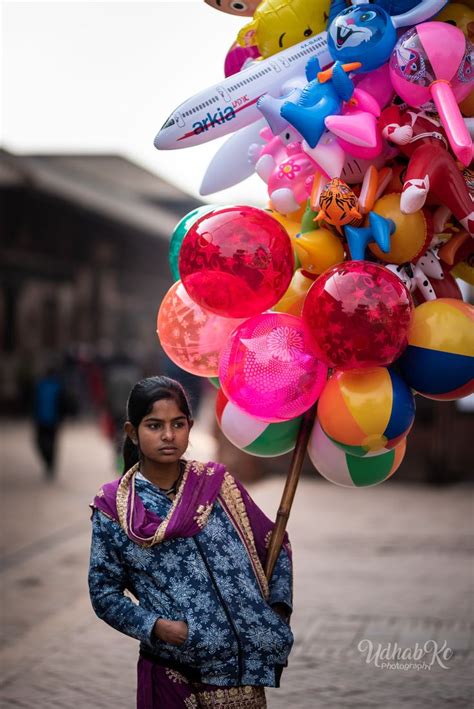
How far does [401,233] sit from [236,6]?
3.63ft

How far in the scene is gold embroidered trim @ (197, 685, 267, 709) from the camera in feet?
9.39

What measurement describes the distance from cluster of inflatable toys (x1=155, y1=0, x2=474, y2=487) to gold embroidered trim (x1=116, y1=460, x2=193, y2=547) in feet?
1.08

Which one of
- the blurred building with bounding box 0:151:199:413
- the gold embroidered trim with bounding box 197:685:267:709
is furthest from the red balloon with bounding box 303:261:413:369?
the blurred building with bounding box 0:151:199:413

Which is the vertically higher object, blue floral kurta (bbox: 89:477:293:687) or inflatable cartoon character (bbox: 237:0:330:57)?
inflatable cartoon character (bbox: 237:0:330:57)

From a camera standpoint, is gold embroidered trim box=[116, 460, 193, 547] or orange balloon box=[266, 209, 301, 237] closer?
gold embroidered trim box=[116, 460, 193, 547]

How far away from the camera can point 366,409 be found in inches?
116

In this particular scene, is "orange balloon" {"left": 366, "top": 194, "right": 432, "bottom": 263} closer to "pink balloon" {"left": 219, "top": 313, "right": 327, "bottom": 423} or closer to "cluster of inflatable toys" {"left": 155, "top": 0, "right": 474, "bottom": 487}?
"cluster of inflatable toys" {"left": 155, "top": 0, "right": 474, "bottom": 487}

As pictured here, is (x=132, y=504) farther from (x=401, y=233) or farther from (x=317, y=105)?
(x=317, y=105)

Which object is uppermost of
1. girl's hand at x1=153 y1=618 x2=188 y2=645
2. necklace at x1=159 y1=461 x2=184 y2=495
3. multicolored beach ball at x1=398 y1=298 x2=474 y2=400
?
multicolored beach ball at x1=398 y1=298 x2=474 y2=400

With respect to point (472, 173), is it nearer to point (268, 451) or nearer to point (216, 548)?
point (268, 451)

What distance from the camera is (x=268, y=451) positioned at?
3.36 meters

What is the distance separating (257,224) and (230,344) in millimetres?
373

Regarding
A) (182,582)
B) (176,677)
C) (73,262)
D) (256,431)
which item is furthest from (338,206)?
(73,262)

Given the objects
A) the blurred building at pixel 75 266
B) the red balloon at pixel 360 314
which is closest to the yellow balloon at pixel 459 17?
the red balloon at pixel 360 314
